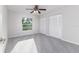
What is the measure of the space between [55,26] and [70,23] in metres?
1.67

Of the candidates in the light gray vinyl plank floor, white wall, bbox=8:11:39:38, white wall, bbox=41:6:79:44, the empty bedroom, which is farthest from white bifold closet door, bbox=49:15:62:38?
white wall, bbox=8:11:39:38

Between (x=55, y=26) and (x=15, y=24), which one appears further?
(x=15, y=24)

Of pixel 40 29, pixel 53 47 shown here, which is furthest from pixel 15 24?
pixel 53 47

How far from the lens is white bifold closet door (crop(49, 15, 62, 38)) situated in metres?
5.39

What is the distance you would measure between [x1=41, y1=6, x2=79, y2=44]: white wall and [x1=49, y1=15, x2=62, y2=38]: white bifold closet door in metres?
0.52

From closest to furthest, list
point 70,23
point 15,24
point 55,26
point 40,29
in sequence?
point 70,23 → point 55,26 → point 15,24 → point 40,29

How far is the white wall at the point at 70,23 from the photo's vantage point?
3.93 meters

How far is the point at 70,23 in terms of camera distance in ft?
14.1

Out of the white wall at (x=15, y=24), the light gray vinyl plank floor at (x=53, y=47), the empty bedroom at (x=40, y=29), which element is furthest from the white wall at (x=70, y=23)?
the white wall at (x=15, y=24)

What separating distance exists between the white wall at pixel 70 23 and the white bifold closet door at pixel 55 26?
1.71 ft

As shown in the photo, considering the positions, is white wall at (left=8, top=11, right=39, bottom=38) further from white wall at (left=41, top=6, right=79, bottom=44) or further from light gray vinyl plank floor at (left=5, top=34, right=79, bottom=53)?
white wall at (left=41, top=6, right=79, bottom=44)

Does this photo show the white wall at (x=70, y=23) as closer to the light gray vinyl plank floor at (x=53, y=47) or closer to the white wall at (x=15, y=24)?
the light gray vinyl plank floor at (x=53, y=47)

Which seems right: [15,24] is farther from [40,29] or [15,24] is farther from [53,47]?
[53,47]
